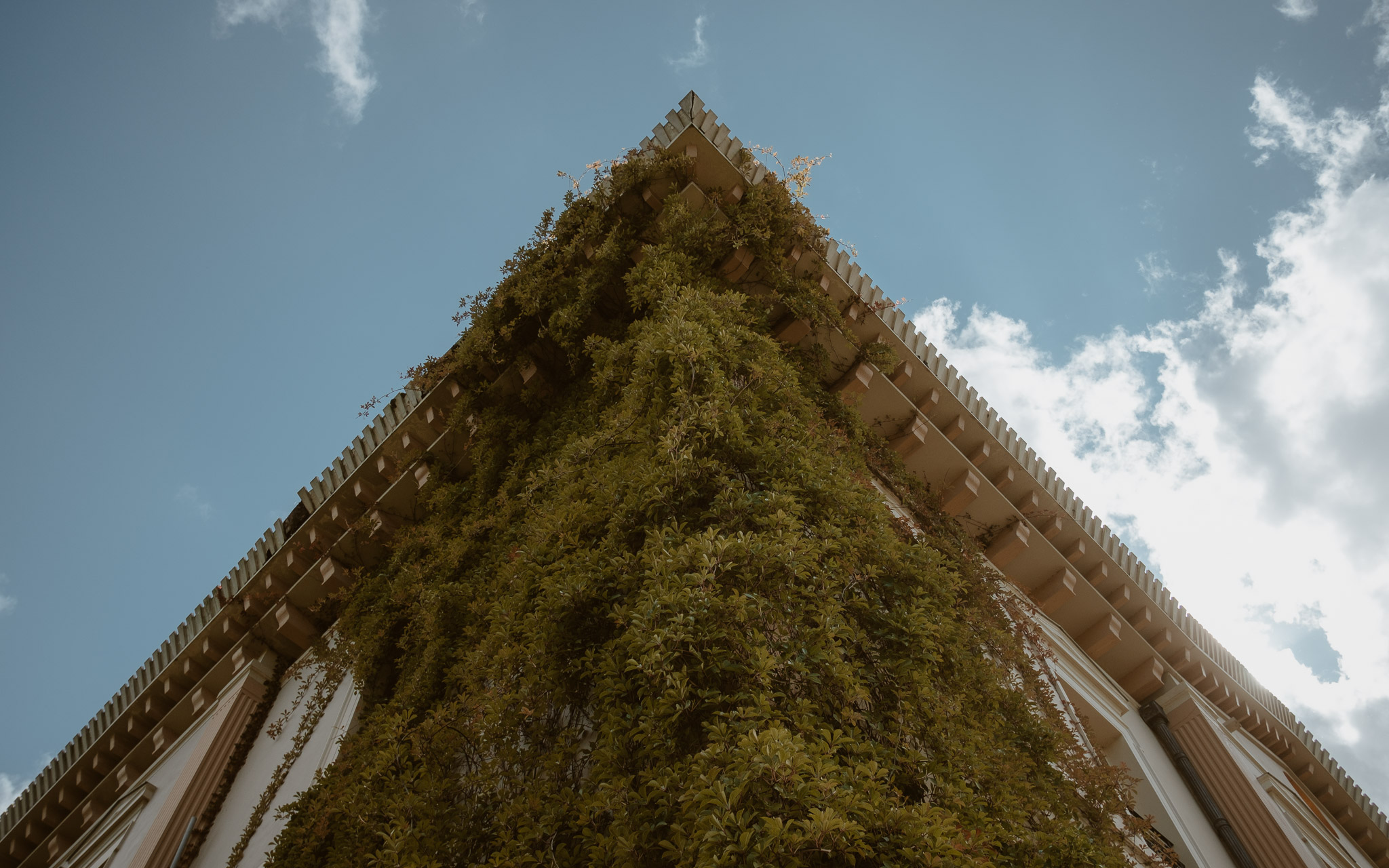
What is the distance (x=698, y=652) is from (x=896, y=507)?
4.45m

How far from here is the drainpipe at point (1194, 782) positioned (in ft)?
27.7

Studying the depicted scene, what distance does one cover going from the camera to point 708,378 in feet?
15.5

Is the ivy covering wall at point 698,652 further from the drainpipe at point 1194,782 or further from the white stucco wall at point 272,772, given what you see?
the drainpipe at point 1194,782

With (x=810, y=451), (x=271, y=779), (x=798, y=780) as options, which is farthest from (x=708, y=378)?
(x=271, y=779)

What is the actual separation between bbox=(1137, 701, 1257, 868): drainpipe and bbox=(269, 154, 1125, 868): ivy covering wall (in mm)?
4571

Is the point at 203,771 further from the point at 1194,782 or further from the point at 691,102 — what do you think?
the point at 1194,782

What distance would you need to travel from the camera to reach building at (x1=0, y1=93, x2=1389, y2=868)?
7492mm

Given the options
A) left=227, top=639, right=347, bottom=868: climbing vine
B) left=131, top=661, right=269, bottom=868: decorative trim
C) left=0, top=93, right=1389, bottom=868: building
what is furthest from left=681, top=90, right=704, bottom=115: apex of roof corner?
left=131, top=661, right=269, bottom=868: decorative trim

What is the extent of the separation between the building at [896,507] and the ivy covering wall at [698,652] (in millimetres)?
1003

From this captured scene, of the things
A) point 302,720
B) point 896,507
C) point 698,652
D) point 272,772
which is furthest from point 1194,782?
point 272,772

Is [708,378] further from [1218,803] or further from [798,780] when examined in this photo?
[1218,803]

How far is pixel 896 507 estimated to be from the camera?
722cm

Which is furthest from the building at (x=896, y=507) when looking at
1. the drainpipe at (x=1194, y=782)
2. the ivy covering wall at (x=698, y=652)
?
the ivy covering wall at (x=698, y=652)

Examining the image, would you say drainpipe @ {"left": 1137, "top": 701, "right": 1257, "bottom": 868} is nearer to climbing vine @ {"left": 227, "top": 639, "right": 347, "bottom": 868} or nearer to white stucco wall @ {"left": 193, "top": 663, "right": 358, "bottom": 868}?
white stucco wall @ {"left": 193, "top": 663, "right": 358, "bottom": 868}
